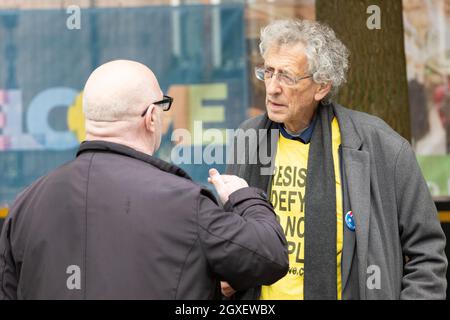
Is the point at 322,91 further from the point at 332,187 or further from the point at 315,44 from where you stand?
the point at 332,187

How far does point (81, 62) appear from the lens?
7242 millimetres

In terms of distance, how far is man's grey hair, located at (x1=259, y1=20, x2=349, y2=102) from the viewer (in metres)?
3.36

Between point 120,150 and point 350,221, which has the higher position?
point 120,150

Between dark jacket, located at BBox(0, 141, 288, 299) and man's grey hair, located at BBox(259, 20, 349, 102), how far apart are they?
1070mm

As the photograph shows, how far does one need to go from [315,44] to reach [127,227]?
135cm

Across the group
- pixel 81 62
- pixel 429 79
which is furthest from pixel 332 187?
pixel 81 62

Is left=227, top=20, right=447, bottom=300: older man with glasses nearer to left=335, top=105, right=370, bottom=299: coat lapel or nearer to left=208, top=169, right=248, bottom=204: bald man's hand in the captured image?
left=335, top=105, right=370, bottom=299: coat lapel

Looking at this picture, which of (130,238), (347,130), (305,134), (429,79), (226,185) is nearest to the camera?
(130,238)

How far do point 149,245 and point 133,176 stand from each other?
21cm

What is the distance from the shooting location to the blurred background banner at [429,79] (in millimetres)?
7156

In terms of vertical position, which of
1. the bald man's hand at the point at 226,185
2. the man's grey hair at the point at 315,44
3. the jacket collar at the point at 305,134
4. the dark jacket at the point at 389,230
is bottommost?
the dark jacket at the point at 389,230

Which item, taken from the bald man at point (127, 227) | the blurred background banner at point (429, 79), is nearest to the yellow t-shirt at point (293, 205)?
the bald man at point (127, 227)

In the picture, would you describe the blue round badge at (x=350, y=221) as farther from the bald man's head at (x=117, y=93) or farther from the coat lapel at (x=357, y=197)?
the bald man's head at (x=117, y=93)

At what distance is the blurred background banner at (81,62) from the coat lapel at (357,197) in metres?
3.97
